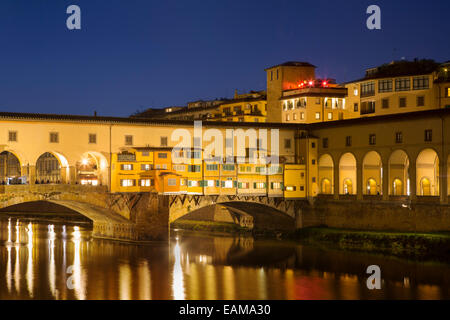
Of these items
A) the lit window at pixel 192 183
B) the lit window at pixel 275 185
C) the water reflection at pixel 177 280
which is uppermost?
the lit window at pixel 192 183

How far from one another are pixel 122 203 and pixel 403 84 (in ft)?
84.3

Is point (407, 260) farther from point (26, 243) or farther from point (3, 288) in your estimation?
point (26, 243)

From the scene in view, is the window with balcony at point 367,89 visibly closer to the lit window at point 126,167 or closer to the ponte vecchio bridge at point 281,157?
the ponte vecchio bridge at point 281,157

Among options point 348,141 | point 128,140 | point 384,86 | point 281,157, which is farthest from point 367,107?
point 128,140

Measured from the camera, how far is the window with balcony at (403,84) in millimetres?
50800

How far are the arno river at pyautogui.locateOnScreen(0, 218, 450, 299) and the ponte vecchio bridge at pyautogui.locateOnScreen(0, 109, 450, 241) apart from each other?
2.60 meters

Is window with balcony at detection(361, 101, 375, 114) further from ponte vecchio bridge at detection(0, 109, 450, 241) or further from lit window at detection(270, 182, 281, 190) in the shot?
lit window at detection(270, 182, 281, 190)

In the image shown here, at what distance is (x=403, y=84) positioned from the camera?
51031mm

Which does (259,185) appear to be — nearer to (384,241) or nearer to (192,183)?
(192,183)

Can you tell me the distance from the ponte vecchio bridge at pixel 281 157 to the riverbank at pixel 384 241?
1.85 metres

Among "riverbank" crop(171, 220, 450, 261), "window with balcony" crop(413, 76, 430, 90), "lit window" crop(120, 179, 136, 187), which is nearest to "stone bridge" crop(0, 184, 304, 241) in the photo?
"lit window" crop(120, 179, 136, 187)

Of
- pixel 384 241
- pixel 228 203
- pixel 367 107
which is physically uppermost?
pixel 367 107

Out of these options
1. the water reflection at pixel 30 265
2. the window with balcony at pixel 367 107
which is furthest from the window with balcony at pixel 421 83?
the water reflection at pixel 30 265

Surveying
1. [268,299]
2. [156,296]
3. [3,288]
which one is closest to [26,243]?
[3,288]
